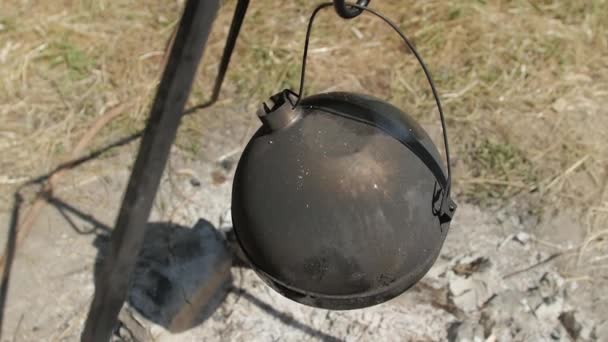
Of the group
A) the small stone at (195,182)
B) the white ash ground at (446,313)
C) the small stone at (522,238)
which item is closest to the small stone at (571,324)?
the white ash ground at (446,313)

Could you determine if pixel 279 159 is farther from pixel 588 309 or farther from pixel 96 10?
pixel 96 10

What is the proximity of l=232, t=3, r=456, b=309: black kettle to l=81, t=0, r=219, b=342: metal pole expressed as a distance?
49 cm

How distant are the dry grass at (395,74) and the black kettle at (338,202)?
63.1 inches

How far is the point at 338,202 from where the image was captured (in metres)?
1.94

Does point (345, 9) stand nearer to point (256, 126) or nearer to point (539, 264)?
point (539, 264)

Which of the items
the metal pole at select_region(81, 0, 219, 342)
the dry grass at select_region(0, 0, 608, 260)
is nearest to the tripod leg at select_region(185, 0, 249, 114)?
the metal pole at select_region(81, 0, 219, 342)

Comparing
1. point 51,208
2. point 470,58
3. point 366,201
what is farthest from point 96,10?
point 366,201

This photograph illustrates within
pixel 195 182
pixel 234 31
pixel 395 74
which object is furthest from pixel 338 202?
pixel 395 74

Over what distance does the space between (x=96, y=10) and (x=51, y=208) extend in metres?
1.45

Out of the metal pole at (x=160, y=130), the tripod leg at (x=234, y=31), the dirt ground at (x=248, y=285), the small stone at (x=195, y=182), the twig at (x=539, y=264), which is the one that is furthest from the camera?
the small stone at (x=195, y=182)

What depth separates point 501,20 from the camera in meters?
4.43

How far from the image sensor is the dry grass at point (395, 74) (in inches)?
147

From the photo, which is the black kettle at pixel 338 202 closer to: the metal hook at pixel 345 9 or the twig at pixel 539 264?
the metal hook at pixel 345 9

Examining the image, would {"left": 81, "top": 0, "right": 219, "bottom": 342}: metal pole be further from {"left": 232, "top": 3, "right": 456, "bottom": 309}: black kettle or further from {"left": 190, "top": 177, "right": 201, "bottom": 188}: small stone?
{"left": 190, "top": 177, "right": 201, "bottom": 188}: small stone
